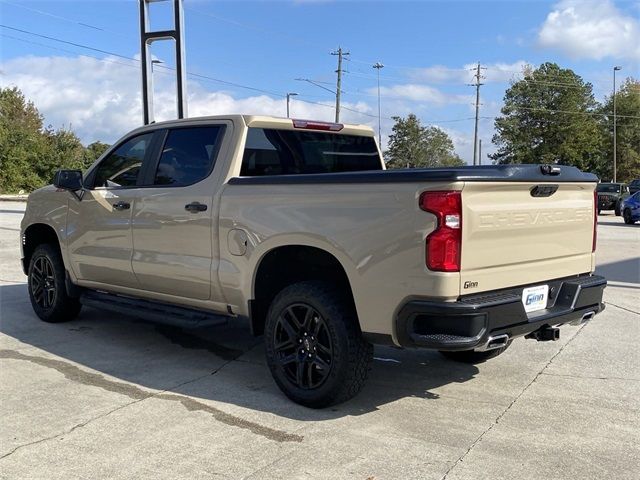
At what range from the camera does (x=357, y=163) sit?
592 centimetres

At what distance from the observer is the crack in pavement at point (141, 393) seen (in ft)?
12.5

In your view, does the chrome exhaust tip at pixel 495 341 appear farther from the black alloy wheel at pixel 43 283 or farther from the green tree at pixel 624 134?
the green tree at pixel 624 134

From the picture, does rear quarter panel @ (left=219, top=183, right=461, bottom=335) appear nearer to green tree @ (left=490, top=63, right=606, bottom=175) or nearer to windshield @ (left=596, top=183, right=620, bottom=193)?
windshield @ (left=596, top=183, right=620, bottom=193)

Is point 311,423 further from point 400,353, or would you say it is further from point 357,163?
point 357,163

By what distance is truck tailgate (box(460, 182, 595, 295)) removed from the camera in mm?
3570

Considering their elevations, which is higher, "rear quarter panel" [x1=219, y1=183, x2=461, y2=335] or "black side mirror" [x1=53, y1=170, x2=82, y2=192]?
"black side mirror" [x1=53, y1=170, x2=82, y2=192]

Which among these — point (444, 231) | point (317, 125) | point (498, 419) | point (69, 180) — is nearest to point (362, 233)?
point (444, 231)

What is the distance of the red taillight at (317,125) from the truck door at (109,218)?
4.32 ft

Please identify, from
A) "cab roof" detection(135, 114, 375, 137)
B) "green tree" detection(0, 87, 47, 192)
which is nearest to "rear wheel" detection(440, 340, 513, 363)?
"cab roof" detection(135, 114, 375, 137)

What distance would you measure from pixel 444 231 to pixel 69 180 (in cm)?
395

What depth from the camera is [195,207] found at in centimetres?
480

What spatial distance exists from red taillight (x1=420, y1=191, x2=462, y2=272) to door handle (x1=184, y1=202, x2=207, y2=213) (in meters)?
1.93

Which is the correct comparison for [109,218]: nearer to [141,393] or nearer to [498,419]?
[141,393]

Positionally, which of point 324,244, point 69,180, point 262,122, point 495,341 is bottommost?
point 495,341
